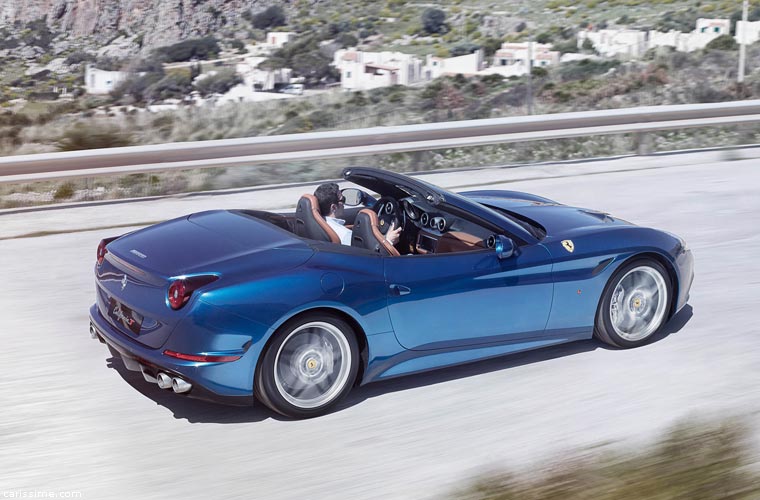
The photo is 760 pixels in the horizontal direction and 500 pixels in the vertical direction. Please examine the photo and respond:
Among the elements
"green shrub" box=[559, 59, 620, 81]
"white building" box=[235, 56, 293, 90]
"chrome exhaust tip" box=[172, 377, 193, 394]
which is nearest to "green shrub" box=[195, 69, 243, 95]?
"white building" box=[235, 56, 293, 90]

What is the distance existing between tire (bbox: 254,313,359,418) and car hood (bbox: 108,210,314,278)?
0.38m

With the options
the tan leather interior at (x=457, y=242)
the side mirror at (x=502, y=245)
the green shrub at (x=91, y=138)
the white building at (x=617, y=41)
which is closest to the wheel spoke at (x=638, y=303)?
the side mirror at (x=502, y=245)

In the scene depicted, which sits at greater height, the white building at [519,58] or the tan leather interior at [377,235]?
the white building at [519,58]

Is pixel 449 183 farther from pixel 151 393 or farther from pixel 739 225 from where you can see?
pixel 151 393

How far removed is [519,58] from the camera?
80.6 ft

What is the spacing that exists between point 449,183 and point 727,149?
447 centimetres

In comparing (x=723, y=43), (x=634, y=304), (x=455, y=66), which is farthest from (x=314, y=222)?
(x=723, y=43)

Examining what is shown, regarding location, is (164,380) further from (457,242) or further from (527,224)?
(527,224)

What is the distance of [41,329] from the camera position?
6754mm

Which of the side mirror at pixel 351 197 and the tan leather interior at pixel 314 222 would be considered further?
the side mirror at pixel 351 197

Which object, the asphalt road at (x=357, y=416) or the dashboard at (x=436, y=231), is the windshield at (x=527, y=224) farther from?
the asphalt road at (x=357, y=416)

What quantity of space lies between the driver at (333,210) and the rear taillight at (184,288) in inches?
42.8

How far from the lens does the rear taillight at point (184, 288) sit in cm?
491

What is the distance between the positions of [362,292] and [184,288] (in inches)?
37.7
